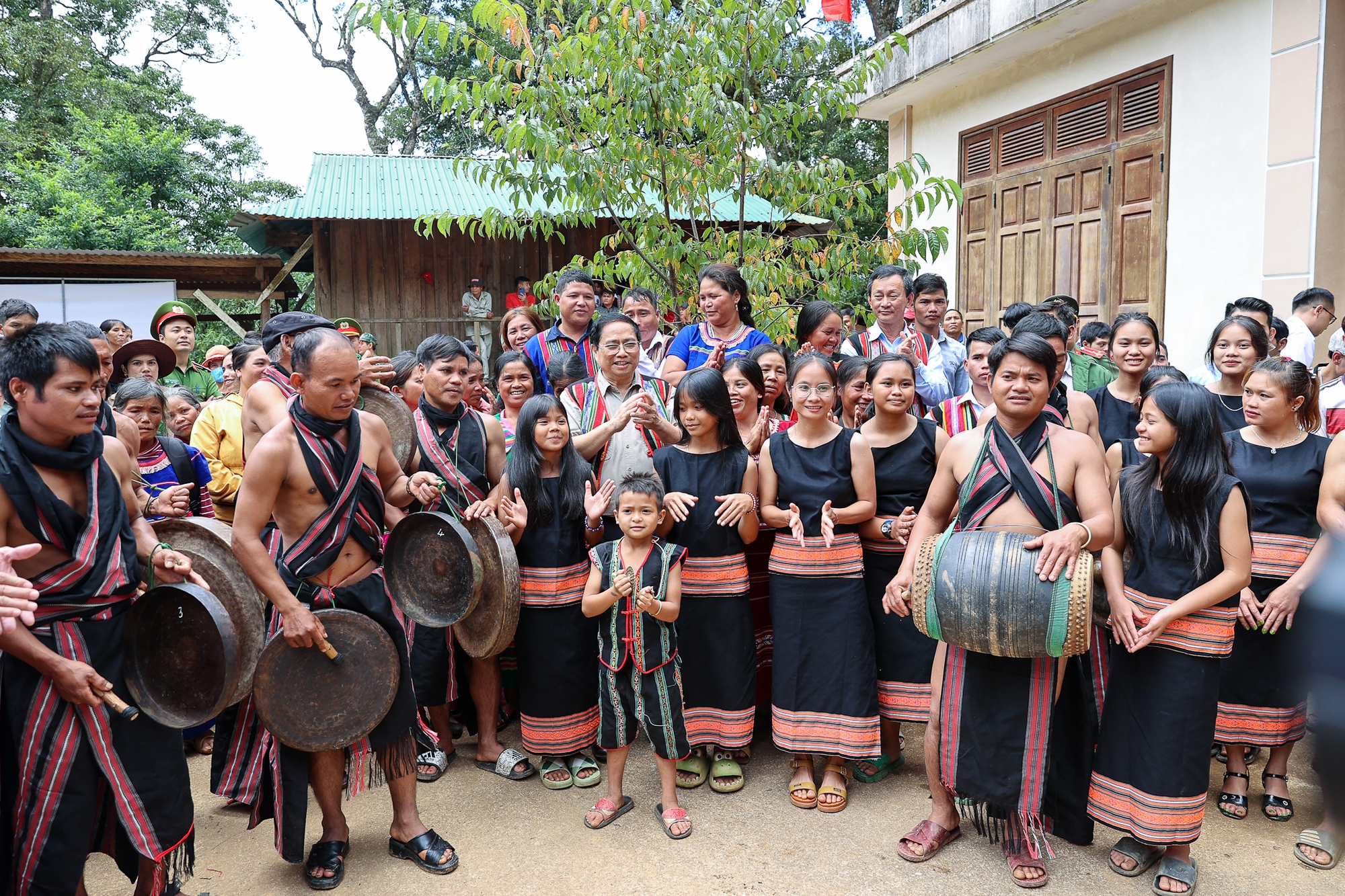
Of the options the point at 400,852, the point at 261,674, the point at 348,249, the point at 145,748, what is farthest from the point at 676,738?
the point at 348,249

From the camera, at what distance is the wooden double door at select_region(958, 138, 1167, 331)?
25.1 ft

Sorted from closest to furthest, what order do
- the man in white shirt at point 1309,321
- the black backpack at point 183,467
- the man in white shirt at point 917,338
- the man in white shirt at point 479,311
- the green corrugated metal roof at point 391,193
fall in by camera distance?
the black backpack at point 183,467, the man in white shirt at point 917,338, the man in white shirt at point 1309,321, the green corrugated metal roof at point 391,193, the man in white shirt at point 479,311

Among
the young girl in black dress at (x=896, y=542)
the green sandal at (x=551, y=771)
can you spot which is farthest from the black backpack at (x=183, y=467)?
the young girl in black dress at (x=896, y=542)

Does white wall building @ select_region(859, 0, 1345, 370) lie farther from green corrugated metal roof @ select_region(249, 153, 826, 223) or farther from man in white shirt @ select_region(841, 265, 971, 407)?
green corrugated metal roof @ select_region(249, 153, 826, 223)

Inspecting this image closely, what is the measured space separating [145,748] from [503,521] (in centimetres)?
156

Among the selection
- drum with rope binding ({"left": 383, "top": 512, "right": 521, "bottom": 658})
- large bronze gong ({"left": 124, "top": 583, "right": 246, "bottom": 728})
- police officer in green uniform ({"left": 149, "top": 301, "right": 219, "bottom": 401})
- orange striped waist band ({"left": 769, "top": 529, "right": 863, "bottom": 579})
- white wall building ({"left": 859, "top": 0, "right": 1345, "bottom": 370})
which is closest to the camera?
large bronze gong ({"left": 124, "top": 583, "right": 246, "bottom": 728})

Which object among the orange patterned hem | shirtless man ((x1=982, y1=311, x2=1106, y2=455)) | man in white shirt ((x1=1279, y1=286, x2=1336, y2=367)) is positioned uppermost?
man in white shirt ((x1=1279, y1=286, x2=1336, y2=367))

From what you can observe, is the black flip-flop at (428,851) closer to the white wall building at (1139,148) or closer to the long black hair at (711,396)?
the long black hair at (711,396)

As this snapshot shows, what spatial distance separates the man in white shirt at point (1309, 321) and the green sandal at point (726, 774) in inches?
178

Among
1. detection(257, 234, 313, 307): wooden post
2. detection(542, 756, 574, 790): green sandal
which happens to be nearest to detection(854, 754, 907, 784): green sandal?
detection(542, 756, 574, 790): green sandal

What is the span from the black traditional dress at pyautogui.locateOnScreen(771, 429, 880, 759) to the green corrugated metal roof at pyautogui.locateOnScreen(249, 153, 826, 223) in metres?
8.75

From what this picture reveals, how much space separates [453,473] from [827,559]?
178 centimetres

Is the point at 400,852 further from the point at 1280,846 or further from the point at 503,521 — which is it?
the point at 1280,846

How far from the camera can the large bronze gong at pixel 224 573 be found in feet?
10.4
